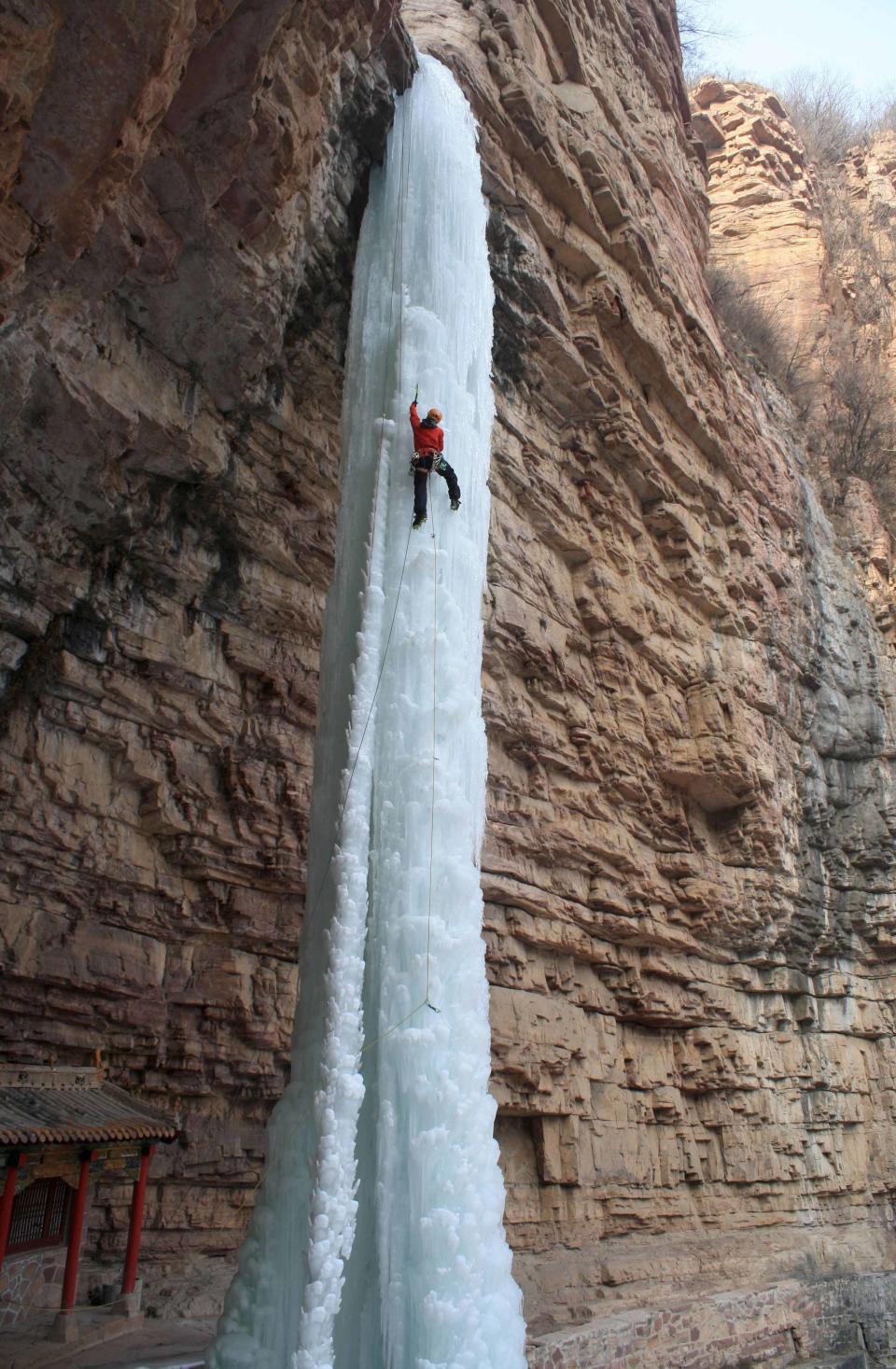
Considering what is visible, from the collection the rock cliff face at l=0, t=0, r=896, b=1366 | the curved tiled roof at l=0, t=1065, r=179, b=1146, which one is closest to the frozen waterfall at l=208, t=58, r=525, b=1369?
the rock cliff face at l=0, t=0, r=896, b=1366

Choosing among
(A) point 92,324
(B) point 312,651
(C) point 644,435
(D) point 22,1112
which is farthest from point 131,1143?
(C) point 644,435

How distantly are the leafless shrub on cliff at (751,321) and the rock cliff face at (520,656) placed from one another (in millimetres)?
2451

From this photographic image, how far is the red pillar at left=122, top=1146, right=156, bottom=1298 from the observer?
6836mm

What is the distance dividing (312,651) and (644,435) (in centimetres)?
515

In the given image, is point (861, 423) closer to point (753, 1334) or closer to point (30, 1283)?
point (753, 1334)

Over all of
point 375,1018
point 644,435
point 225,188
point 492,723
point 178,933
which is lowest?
point 375,1018

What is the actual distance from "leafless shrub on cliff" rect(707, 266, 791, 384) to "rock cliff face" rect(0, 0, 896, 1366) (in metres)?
2.45

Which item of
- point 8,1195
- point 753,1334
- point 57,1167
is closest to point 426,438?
point 57,1167

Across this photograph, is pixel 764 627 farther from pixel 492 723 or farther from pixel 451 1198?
pixel 451 1198

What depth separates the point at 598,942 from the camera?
1123 cm

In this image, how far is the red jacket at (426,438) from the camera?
700cm

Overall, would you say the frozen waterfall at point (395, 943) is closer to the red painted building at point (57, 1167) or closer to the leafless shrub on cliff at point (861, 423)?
the red painted building at point (57, 1167)

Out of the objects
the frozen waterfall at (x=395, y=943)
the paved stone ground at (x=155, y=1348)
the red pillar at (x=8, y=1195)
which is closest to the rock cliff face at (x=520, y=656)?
the paved stone ground at (x=155, y=1348)

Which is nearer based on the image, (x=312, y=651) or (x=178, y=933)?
(x=178, y=933)
